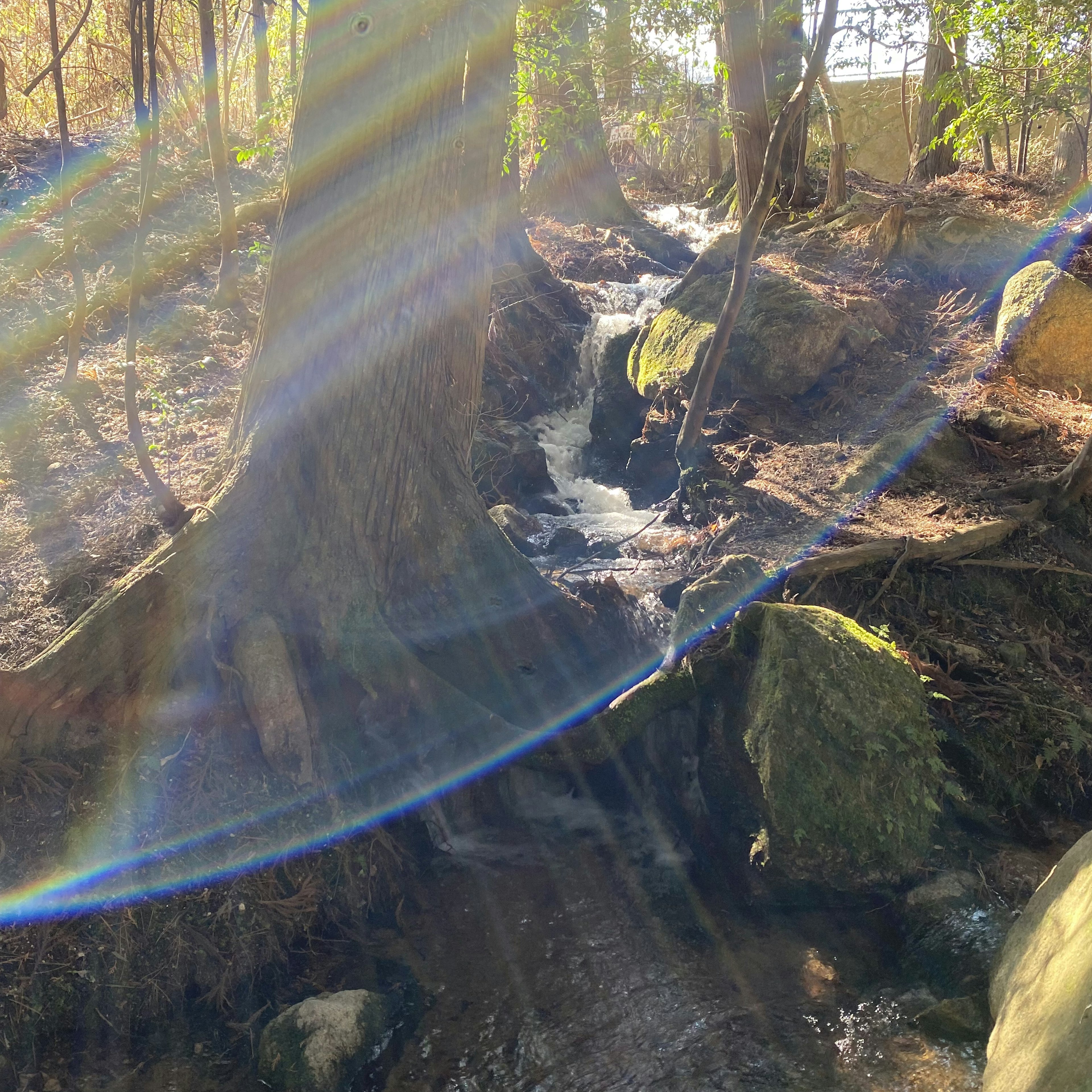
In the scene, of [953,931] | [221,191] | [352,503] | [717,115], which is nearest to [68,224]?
[221,191]

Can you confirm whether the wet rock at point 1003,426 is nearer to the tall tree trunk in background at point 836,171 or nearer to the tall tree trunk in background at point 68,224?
the tall tree trunk in background at point 836,171

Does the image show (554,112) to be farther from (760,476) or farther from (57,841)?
(57,841)

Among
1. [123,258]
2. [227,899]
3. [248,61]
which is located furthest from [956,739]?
[248,61]

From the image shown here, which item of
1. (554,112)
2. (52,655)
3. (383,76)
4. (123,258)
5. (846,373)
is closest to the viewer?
(52,655)

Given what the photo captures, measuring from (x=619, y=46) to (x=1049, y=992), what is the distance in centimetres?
865

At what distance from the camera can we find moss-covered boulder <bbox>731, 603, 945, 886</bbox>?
15.8 ft

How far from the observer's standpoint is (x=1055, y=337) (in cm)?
958

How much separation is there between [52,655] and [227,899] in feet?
5.25

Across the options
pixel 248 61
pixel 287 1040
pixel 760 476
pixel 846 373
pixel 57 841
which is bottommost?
pixel 287 1040

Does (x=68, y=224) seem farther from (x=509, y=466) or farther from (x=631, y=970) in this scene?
(x=631, y=970)

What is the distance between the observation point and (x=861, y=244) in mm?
12516

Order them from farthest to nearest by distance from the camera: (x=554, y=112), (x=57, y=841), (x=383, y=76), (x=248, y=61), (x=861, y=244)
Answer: (x=248, y=61) → (x=861, y=244) → (x=554, y=112) → (x=383, y=76) → (x=57, y=841)

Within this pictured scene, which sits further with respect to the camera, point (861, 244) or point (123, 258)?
point (861, 244)

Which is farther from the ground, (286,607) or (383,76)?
(383,76)
